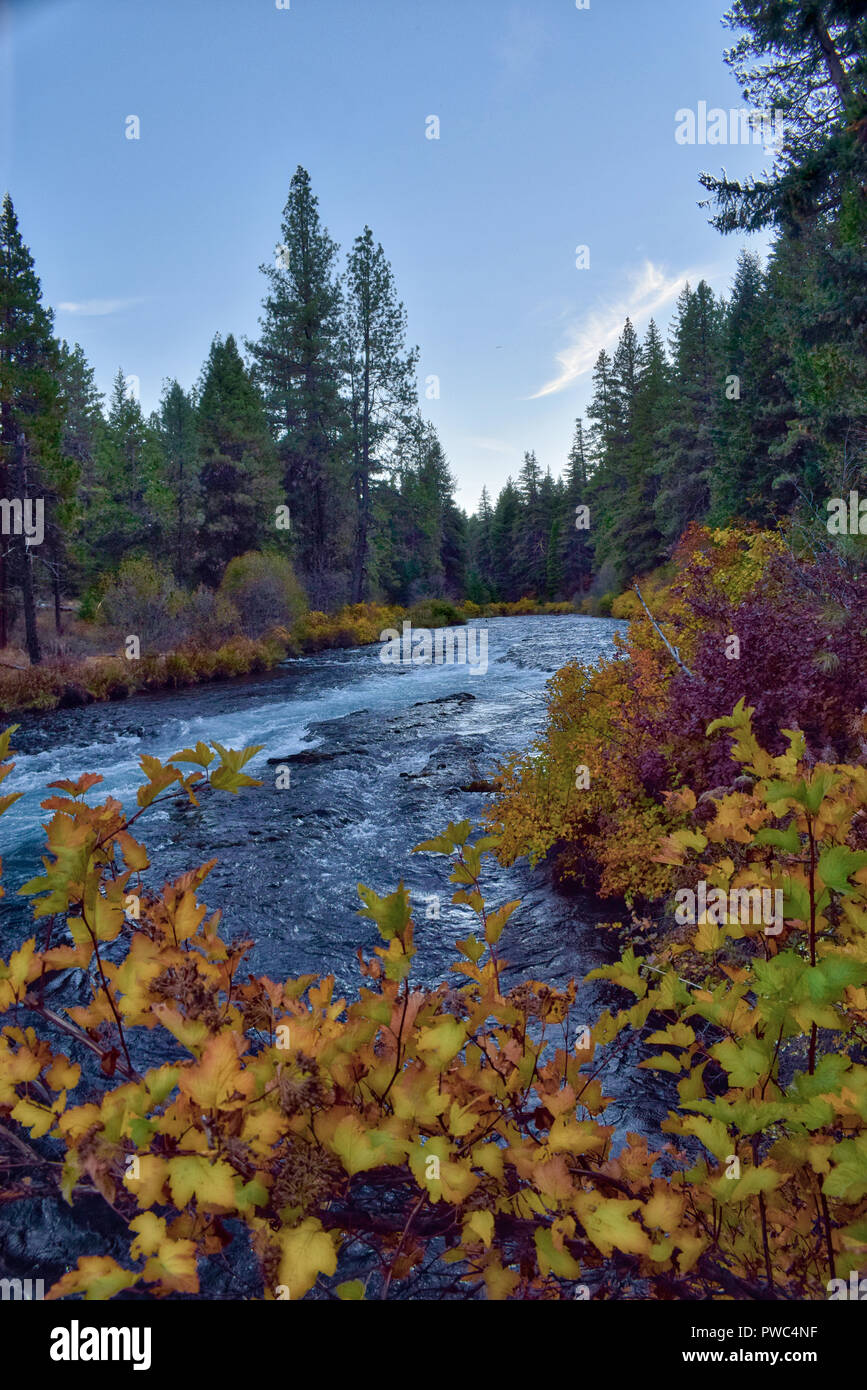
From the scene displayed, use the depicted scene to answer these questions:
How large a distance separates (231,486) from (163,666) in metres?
14.3

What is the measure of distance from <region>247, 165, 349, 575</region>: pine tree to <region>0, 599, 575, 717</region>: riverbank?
Result: 6852mm

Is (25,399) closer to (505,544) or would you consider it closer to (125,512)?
(125,512)

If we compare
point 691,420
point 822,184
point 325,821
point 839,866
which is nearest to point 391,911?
point 839,866

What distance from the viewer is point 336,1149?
105 cm

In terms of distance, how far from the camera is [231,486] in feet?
95.3

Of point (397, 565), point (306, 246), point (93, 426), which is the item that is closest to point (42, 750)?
point (306, 246)

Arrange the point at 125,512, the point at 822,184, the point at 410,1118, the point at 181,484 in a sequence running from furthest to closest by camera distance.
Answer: the point at 125,512, the point at 181,484, the point at 822,184, the point at 410,1118

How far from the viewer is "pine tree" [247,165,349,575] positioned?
107 feet

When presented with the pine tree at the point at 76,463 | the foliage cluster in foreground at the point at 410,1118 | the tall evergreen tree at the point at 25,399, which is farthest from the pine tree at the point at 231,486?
the foliage cluster in foreground at the point at 410,1118

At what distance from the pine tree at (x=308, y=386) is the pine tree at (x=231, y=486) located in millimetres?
2752

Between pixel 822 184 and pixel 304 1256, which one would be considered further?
pixel 822 184

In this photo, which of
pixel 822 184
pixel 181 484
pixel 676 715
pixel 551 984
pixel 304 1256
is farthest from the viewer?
pixel 181 484

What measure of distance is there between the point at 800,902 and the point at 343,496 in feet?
113

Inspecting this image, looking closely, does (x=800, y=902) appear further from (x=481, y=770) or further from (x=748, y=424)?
(x=748, y=424)
